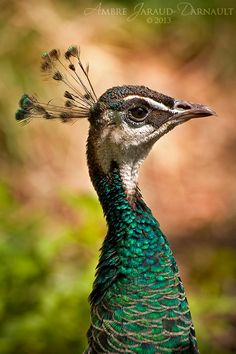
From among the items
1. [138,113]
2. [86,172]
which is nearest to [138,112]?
[138,113]

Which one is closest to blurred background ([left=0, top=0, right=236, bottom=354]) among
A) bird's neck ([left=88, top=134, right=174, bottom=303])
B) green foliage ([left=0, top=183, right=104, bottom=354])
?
green foliage ([left=0, top=183, right=104, bottom=354])

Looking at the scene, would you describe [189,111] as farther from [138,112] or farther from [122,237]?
[122,237]

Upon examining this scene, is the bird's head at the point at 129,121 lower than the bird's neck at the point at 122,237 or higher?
higher

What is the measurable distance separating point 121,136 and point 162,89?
3833mm

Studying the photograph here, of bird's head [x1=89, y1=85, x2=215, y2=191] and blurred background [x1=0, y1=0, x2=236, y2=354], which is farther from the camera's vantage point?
blurred background [x1=0, y1=0, x2=236, y2=354]

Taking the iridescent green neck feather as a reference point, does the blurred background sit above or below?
above

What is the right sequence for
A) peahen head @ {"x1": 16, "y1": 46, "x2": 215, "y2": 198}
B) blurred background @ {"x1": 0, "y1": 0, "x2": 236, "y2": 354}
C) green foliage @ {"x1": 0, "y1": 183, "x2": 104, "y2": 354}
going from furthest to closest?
blurred background @ {"x1": 0, "y1": 0, "x2": 236, "y2": 354} → green foliage @ {"x1": 0, "y1": 183, "x2": 104, "y2": 354} → peahen head @ {"x1": 16, "y1": 46, "x2": 215, "y2": 198}

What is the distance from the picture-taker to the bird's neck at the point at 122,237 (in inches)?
93.7

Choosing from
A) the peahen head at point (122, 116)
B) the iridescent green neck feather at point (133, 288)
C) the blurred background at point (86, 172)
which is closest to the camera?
the iridescent green neck feather at point (133, 288)

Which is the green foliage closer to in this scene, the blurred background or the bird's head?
the blurred background

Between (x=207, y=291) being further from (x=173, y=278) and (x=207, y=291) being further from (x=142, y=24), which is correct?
(x=142, y=24)

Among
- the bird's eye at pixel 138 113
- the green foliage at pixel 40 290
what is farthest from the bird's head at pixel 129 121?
the green foliage at pixel 40 290

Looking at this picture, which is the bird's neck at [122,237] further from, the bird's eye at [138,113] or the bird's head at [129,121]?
the bird's eye at [138,113]

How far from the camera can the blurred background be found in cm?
338
